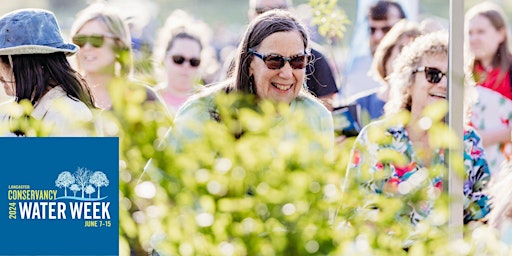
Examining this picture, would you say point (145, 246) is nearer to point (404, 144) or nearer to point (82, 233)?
point (404, 144)

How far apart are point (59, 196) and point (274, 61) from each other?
1.19m

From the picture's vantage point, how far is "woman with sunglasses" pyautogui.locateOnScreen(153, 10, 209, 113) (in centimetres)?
416

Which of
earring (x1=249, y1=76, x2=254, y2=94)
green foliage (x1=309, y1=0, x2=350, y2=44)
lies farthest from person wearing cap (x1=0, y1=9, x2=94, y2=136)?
green foliage (x1=309, y1=0, x2=350, y2=44)

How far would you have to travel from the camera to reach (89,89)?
165 inches

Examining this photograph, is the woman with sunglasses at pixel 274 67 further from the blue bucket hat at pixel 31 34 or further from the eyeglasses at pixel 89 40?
the blue bucket hat at pixel 31 34

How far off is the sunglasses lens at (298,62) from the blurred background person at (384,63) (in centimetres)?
26

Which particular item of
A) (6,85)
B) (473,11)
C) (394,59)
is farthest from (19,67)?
(473,11)

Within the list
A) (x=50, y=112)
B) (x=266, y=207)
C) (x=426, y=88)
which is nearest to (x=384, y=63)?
(x=426, y=88)

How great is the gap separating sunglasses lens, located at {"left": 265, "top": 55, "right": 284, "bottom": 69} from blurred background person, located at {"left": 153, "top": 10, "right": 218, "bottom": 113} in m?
0.23

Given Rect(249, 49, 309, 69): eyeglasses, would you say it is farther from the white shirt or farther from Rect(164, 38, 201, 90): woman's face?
the white shirt

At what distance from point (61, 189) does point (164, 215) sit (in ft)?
10.3

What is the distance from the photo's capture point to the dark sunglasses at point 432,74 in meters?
4.20

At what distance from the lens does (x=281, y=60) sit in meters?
4.14

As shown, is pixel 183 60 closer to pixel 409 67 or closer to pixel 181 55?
pixel 181 55
